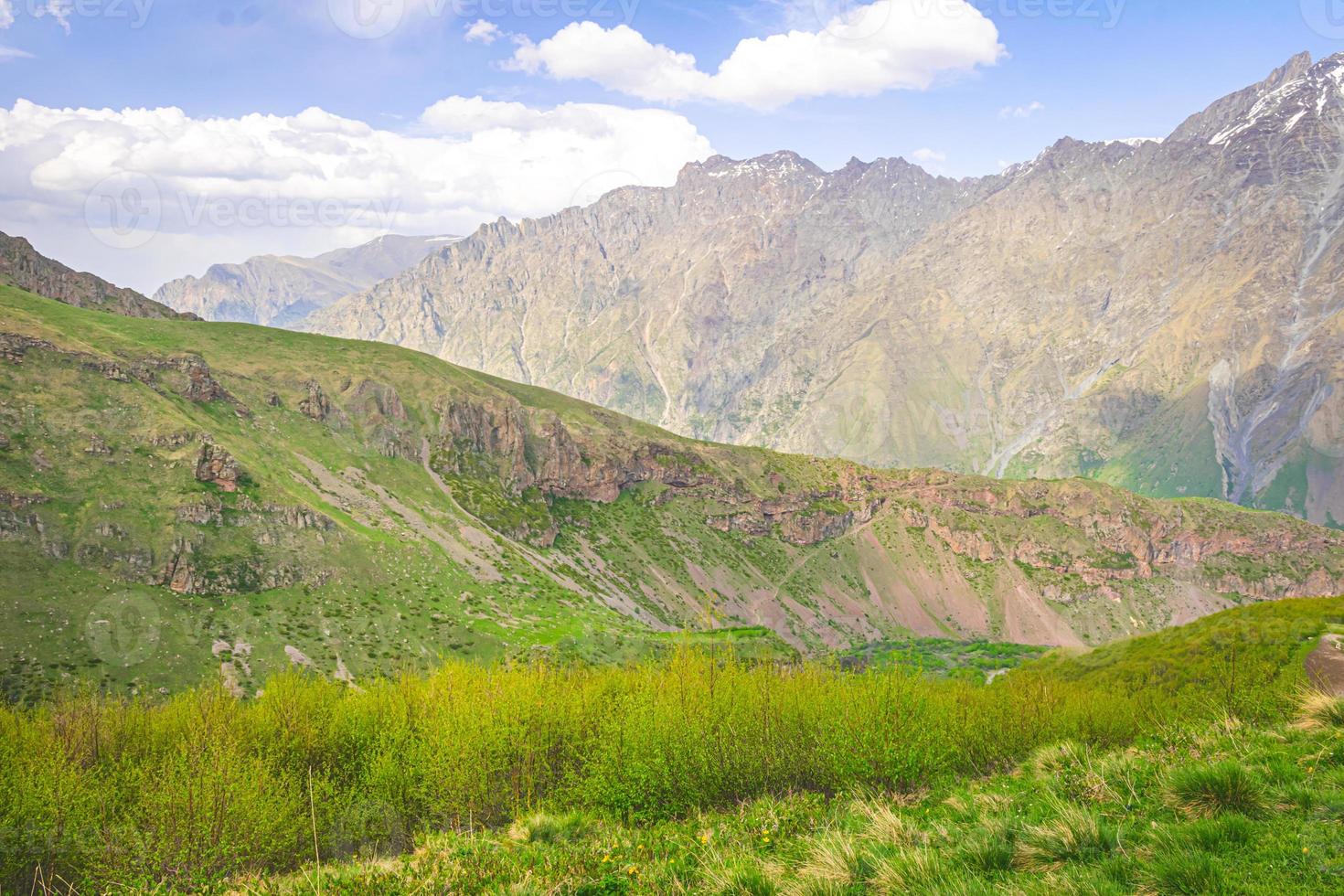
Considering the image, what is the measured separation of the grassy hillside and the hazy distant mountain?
187450mm

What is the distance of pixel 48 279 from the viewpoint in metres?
183

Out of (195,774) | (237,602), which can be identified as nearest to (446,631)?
(237,602)

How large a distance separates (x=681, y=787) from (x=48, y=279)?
227 m

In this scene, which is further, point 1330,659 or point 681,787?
point 1330,659

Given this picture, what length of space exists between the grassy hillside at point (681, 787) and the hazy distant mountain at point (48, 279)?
187 metres

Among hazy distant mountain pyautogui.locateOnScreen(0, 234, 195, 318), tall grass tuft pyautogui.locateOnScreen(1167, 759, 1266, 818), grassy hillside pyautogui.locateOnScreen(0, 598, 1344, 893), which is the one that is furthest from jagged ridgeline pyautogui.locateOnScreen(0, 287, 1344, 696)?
tall grass tuft pyautogui.locateOnScreen(1167, 759, 1266, 818)

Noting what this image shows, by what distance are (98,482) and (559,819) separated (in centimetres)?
11422

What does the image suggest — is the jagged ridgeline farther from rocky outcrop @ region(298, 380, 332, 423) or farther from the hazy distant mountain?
the hazy distant mountain

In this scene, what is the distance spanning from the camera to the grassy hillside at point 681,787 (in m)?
10.9

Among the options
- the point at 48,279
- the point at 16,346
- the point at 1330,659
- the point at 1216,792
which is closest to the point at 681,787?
the point at 1216,792

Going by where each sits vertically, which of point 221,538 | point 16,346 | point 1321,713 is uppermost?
point 16,346

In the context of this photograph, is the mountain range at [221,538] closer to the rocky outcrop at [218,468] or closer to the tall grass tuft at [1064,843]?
the rocky outcrop at [218,468]

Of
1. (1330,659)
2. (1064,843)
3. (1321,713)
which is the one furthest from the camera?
(1330,659)

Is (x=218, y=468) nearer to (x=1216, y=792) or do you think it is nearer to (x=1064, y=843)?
(x=1064, y=843)
